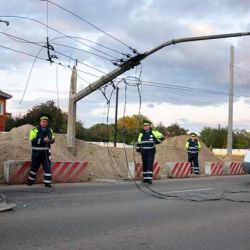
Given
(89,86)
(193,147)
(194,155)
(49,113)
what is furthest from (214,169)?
(49,113)

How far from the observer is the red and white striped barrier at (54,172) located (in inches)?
575

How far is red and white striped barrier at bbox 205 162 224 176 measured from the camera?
2458 cm

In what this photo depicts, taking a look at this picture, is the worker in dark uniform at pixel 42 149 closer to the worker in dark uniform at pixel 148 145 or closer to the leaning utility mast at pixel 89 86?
the worker in dark uniform at pixel 148 145

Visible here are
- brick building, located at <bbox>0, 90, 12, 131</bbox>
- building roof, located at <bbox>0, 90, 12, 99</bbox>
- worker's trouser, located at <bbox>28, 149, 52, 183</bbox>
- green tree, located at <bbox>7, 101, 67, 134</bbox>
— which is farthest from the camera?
green tree, located at <bbox>7, 101, 67, 134</bbox>

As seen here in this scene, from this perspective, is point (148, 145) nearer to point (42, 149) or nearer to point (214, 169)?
point (42, 149)

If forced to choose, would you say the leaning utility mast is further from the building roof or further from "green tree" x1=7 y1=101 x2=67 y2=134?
"green tree" x1=7 y1=101 x2=67 y2=134

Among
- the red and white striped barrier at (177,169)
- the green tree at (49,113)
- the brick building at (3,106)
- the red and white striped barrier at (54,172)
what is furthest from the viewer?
the green tree at (49,113)

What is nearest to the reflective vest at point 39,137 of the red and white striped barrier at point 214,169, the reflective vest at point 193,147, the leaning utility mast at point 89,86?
the leaning utility mast at point 89,86

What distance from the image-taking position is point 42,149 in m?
14.2

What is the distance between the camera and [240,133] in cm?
11744

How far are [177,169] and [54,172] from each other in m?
7.04

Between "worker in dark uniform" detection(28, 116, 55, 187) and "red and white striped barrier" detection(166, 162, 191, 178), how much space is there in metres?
7.91

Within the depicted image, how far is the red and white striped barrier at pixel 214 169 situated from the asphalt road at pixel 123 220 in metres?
11.2

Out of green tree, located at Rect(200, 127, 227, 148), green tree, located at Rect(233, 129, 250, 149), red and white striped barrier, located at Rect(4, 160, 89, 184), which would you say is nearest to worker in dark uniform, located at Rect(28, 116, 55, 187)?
red and white striped barrier, located at Rect(4, 160, 89, 184)
